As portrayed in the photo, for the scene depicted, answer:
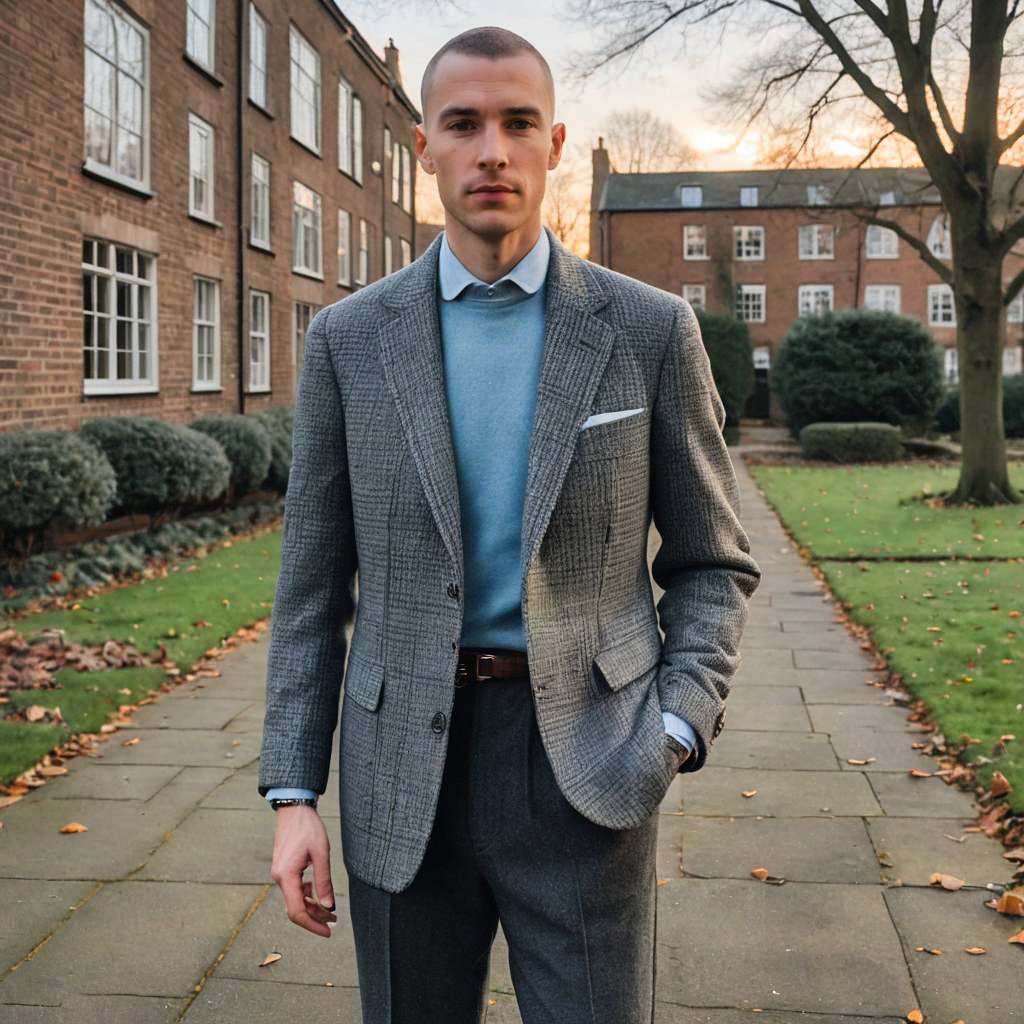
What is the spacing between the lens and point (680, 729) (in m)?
1.86

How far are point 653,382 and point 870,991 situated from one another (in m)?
2.27

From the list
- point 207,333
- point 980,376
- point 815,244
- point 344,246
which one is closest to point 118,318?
point 207,333

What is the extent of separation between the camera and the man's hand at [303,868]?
1.91 metres

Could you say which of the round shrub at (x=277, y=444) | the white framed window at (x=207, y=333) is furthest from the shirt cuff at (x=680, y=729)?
the white framed window at (x=207, y=333)

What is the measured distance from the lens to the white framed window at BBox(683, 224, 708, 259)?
54625 millimetres

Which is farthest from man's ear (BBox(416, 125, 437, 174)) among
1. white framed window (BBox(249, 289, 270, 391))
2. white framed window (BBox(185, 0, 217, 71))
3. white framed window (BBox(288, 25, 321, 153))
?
white framed window (BBox(288, 25, 321, 153))

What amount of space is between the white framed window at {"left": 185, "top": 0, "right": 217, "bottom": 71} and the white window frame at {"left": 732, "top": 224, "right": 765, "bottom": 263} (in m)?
38.3

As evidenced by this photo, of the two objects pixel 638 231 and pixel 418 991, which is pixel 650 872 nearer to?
pixel 418 991

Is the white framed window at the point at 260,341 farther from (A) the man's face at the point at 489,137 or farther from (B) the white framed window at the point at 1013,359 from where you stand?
(B) the white framed window at the point at 1013,359

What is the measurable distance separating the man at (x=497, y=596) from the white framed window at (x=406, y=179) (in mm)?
34861

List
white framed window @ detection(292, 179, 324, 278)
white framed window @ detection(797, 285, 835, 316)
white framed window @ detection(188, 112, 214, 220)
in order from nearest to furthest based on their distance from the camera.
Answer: white framed window @ detection(188, 112, 214, 220) → white framed window @ detection(292, 179, 324, 278) → white framed window @ detection(797, 285, 835, 316)

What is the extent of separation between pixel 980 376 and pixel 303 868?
1775 centimetres

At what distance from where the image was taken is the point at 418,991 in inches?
75.9

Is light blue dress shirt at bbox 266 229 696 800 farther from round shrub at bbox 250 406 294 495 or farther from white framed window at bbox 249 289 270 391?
white framed window at bbox 249 289 270 391
